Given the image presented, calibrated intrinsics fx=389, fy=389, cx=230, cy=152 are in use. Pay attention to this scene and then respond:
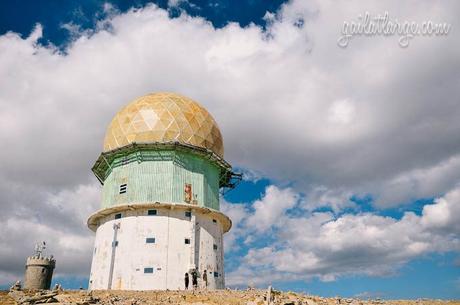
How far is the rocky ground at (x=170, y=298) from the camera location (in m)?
16.6

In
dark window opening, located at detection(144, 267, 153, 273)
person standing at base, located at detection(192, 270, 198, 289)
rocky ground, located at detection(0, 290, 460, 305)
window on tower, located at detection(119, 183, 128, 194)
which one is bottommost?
rocky ground, located at detection(0, 290, 460, 305)

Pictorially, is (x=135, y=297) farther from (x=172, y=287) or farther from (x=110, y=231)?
(x=110, y=231)

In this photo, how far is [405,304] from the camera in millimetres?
20625

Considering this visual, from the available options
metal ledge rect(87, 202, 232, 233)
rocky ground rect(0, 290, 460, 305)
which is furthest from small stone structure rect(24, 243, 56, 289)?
rocky ground rect(0, 290, 460, 305)

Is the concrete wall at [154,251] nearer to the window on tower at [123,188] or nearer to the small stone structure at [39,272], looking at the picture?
the window on tower at [123,188]

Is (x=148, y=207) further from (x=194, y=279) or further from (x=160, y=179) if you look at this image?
(x=194, y=279)

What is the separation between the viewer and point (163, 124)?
3003 centimetres

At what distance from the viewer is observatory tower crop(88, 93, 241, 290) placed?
26141mm

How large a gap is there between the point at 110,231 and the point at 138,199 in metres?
3.16

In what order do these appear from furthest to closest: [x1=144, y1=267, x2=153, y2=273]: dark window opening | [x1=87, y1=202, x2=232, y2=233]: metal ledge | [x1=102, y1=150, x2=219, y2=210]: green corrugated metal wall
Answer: [x1=102, y1=150, x2=219, y2=210]: green corrugated metal wall < [x1=87, y1=202, x2=232, y2=233]: metal ledge < [x1=144, y1=267, x2=153, y2=273]: dark window opening

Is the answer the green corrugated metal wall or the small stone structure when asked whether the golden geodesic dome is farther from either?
the small stone structure

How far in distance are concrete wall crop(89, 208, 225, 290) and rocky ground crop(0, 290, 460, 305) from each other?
6.52m

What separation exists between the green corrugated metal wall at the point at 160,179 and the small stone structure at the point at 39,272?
38.6 ft

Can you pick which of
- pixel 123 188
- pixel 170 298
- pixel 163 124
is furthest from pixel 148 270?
pixel 163 124
